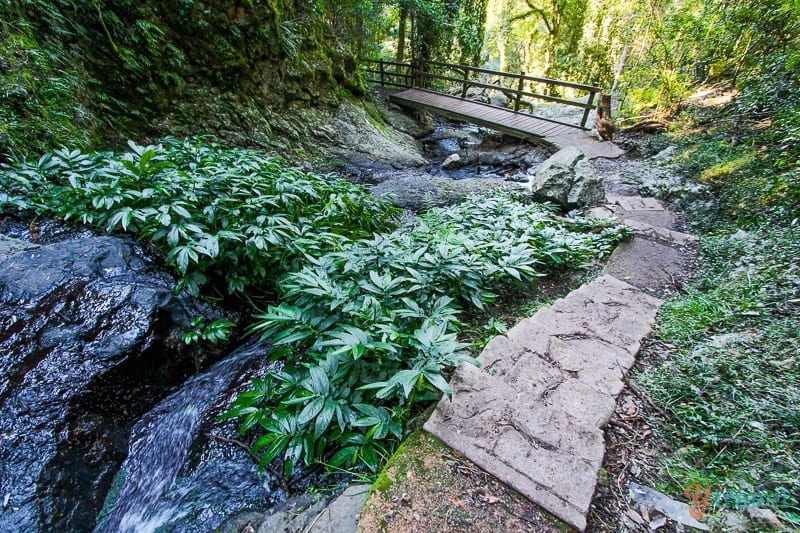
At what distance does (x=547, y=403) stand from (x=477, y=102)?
10.9m

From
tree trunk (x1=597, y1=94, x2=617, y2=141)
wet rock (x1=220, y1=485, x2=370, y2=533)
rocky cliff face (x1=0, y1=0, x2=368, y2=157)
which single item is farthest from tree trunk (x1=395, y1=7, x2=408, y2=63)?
wet rock (x1=220, y1=485, x2=370, y2=533)

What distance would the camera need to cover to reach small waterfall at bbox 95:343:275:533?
201cm

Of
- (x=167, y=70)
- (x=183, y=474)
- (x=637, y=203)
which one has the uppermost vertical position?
(x=167, y=70)

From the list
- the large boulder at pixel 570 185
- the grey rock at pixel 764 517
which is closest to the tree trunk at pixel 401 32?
the large boulder at pixel 570 185

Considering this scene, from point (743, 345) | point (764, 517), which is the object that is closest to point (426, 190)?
point (743, 345)

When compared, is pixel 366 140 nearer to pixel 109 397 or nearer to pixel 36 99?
pixel 36 99

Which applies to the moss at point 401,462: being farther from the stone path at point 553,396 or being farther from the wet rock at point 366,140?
the wet rock at point 366,140

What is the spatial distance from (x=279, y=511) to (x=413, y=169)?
25.5 feet

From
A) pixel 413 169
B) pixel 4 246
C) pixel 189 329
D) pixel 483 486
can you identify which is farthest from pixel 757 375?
pixel 413 169

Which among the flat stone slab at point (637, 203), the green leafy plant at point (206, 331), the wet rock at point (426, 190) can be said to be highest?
the flat stone slab at point (637, 203)

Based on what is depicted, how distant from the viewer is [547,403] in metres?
1.88

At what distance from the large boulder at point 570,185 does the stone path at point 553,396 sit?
2053mm

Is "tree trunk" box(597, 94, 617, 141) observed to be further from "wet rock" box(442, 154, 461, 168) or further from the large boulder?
the large boulder

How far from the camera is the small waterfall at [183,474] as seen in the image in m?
2.01
